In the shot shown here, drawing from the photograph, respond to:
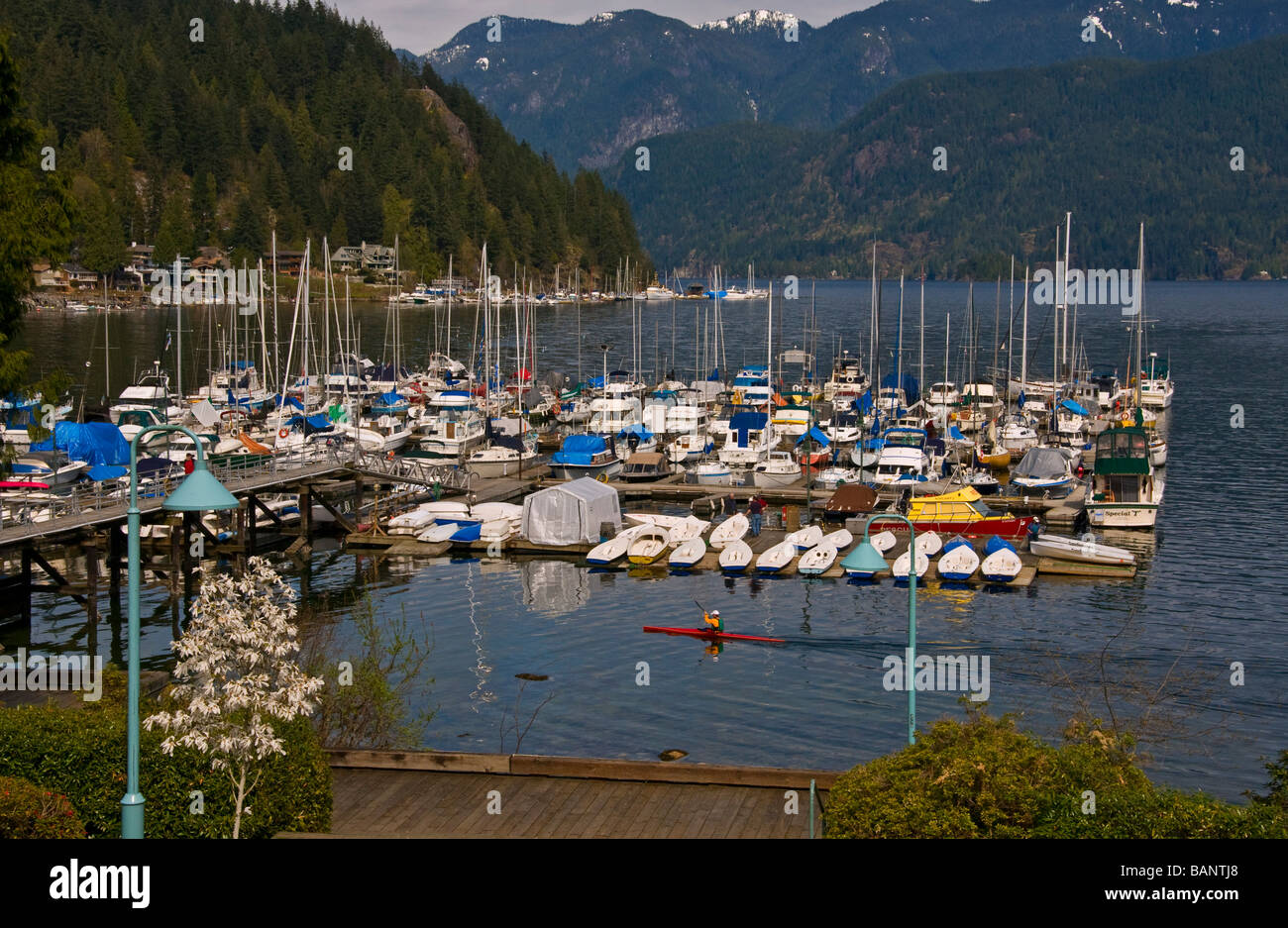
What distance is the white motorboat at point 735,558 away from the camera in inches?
1992

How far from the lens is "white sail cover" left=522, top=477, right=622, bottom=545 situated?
54469 mm

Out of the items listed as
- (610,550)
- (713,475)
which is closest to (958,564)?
(610,550)

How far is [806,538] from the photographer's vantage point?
53.1 m

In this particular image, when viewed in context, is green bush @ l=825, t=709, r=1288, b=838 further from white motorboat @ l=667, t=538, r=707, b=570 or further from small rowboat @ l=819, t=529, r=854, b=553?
small rowboat @ l=819, t=529, r=854, b=553

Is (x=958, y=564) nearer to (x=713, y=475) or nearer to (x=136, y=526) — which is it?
(x=713, y=475)

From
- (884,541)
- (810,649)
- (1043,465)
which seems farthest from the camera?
(1043,465)

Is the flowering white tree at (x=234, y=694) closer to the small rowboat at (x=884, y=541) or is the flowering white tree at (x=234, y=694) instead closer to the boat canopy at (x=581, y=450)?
the small rowboat at (x=884, y=541)

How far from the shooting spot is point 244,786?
20.0 m

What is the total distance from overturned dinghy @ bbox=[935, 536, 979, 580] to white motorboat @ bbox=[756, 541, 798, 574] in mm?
5495

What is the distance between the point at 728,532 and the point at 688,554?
291 centimetres

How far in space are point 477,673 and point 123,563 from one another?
15752 mm

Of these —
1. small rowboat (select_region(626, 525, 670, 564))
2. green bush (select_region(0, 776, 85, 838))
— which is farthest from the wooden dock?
small rowboat (select_region(626, 525, 670, 564))

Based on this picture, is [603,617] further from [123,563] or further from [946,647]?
[123,563]

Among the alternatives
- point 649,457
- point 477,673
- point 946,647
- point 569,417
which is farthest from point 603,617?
point 569,417
